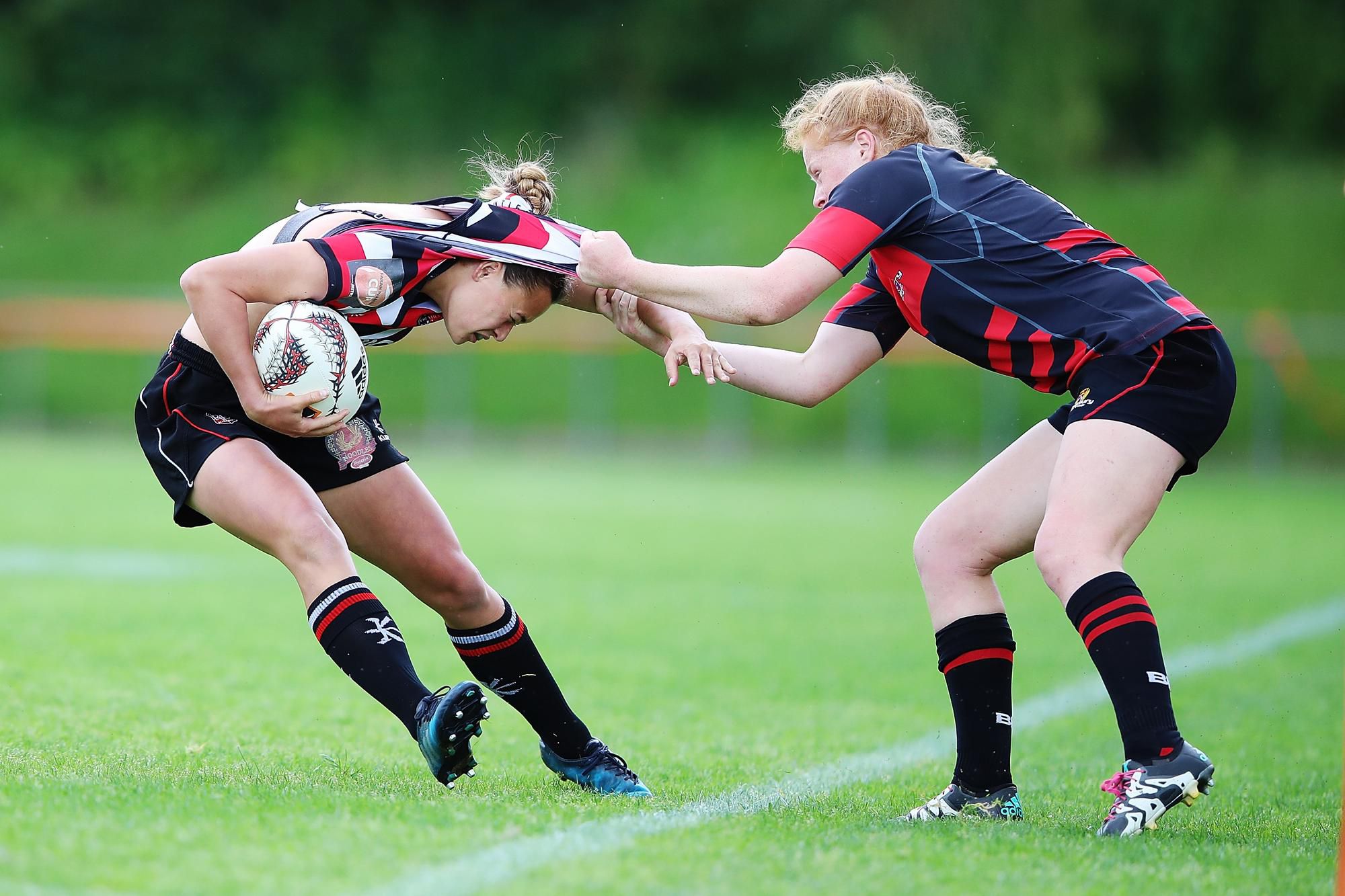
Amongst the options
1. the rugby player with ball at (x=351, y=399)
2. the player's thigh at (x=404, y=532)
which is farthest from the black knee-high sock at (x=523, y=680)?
the player's thigh at (x=404, y=532)

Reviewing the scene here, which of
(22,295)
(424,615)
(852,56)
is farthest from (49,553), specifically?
(852,56)

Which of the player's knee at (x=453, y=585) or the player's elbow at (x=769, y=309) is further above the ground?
the player's elbow at (x=769, y=309)

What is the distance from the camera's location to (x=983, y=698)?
402 cm

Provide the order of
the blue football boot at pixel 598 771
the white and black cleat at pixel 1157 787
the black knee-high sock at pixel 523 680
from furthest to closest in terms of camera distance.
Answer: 1. the black knee-high sock at pixel 523 680
2. the blue football boot at pixel 598 771
3. the white and black cleat at pixel 1157 787

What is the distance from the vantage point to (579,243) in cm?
393

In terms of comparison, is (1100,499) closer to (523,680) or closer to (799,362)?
(799,362)

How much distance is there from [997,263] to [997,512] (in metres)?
0.67

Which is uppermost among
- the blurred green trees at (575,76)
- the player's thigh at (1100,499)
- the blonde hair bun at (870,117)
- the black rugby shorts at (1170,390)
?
the blurred green trees at (575,76)

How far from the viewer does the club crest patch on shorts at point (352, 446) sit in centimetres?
411

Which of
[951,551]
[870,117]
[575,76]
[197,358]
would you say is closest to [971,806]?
[951,551]

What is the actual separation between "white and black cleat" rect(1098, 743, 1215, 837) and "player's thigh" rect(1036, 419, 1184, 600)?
0.45 meters

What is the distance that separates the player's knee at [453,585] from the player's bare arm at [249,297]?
1.97 feet

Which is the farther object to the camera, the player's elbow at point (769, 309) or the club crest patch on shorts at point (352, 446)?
the club crest patch on shorts at point (352, 446)

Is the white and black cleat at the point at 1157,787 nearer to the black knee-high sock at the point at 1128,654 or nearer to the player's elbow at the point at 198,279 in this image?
the black knee-high sock at the point at 1128,654
